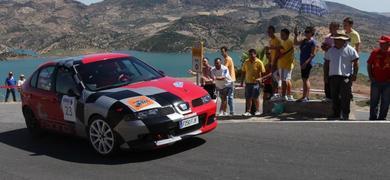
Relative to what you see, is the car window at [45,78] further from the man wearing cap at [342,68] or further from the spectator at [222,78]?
the man wearing cap at [342,68]

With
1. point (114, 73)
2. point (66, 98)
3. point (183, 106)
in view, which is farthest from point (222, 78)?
point (183, 106)

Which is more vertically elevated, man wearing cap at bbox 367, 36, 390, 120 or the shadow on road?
man wearing cap at bbox 367, 36, 390, 120

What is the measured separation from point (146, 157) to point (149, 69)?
1.78 metres

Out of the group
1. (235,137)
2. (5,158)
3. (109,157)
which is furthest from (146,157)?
(5,158)

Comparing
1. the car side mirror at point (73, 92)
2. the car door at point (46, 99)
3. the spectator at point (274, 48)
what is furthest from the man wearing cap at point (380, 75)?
the car door at point (46, 99)

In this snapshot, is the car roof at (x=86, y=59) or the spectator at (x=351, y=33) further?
the spectator at (x=351, y=33)

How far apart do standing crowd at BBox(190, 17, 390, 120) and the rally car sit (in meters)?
2.68

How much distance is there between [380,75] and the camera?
8.60 meters

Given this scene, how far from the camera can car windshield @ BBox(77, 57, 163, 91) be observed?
24.8ft

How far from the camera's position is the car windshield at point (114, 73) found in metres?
7.57

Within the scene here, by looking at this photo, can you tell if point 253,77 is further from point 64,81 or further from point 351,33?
point 64,81

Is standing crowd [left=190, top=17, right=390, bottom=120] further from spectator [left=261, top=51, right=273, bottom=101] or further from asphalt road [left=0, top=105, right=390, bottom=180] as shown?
asphalt road [left=0, top=105, right=390, bottom=180]

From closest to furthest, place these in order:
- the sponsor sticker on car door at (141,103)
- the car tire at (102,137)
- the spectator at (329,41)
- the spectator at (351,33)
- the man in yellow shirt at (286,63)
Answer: the sponsor sticker on car door at (141,103) → the car tire at (102,137) → the spectator at (329,41) → the spectator at (351,33) → the man in yellow shirt at (286,63)

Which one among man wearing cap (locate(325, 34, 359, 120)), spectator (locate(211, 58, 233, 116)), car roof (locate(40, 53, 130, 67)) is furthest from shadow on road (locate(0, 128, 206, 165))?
spectator (locate(211, 58, 233, 116))
